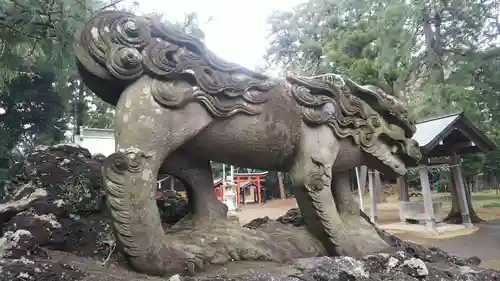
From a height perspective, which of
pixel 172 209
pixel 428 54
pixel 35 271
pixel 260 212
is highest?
pixel 428 54

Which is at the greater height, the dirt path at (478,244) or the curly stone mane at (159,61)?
the curly stone mane at (159,61)

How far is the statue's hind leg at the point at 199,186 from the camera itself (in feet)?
7.07

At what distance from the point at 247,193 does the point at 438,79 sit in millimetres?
12578

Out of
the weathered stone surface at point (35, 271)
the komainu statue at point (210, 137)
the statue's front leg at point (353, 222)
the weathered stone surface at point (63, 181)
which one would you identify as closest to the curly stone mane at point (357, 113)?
the komainu statue at point (210, 137)

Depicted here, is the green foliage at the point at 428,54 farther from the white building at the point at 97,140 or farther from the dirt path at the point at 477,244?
the white building at the point at 97,140

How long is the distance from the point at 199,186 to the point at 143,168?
Result: 56 cm

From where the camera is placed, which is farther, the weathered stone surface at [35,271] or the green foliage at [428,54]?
the green foliage at [428,54]

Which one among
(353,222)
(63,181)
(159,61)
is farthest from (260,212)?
(159,61)

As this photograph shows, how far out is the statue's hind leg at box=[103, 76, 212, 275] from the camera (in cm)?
163

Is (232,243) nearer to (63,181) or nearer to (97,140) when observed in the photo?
(63,181)

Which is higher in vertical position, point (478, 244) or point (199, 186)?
point (199, 186)

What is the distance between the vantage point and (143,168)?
171cm

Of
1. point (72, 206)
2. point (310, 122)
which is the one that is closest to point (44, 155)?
point (72, 206)

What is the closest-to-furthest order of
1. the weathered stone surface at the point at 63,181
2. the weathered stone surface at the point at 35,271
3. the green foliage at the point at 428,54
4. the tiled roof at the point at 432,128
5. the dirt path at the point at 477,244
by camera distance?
the weathered stone surface at the point at 35,271 < the weathered stone surface at the point at 63,181 < the dirt path at the point at 477,244 < the tiled roof at the point at 432,128 < the green foliage at the point at 428,54
